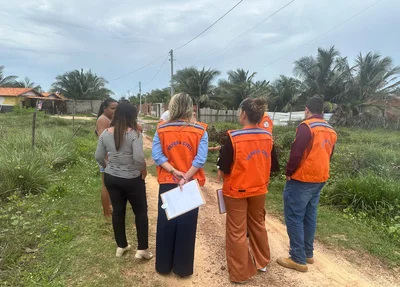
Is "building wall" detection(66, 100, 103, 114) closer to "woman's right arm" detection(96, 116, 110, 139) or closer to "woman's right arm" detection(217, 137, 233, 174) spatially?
"woman's right arm" detection(96, 116, 110, 139)

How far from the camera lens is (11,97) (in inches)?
1417

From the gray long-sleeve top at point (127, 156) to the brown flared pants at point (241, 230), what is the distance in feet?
3.22

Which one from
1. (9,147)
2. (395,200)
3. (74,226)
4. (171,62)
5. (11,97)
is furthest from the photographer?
(11,97)

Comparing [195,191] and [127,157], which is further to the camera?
[127,157]

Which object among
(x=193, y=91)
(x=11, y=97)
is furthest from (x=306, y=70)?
(x=11, y=97)

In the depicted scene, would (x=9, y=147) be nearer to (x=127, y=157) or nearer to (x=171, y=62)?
(x=127, y=157)

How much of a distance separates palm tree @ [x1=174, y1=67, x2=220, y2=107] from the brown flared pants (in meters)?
25.6

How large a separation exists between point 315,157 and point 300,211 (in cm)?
61

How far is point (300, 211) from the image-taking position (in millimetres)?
3115

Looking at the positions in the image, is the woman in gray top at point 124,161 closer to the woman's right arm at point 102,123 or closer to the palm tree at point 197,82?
the woman's right arm at point 102,123

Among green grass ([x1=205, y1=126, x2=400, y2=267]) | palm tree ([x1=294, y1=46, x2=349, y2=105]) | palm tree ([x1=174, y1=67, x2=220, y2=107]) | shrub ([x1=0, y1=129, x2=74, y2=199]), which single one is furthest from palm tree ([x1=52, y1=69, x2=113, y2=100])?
green grass ([x1=205, y1=126, x2=400, y2=267])

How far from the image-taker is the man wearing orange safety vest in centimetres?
302

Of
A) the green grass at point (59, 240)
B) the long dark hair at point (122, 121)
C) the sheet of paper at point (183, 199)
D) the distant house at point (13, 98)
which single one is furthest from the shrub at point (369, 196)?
the distant house at point (13, 98)

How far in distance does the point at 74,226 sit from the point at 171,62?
23.2m
